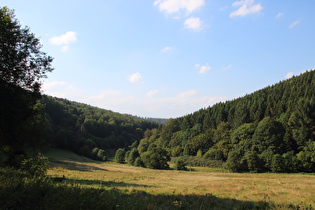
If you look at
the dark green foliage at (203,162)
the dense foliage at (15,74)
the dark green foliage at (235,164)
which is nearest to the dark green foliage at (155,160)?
the dark green foliage at (203,162)

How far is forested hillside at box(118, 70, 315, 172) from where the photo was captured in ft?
198

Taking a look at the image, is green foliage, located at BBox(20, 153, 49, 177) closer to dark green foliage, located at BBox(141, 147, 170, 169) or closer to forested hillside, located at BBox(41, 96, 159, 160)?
forested hillside, located at BBox(41, 96, 159, 160)

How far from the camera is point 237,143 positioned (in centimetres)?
8038

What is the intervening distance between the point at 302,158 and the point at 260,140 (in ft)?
47.8

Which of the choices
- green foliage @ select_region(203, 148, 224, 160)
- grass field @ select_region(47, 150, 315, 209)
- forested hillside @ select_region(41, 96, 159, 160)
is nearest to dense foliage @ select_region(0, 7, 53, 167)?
grass field @ select_region(47, 150, 315, 209)

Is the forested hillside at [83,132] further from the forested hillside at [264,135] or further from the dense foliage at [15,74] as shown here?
the dense foliage at [15,74]

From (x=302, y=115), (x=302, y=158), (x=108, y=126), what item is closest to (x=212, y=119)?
(x=302, y=115)

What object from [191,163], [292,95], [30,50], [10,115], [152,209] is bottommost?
[191,163]

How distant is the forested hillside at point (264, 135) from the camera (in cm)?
6023

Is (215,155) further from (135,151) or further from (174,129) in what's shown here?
(174,129)

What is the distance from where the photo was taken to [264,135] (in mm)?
68500

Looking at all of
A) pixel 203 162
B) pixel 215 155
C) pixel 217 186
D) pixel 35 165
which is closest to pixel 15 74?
pixel 35 165

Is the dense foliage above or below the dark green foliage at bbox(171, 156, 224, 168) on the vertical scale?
A: above

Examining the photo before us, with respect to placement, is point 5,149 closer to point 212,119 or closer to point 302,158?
point 302,158
